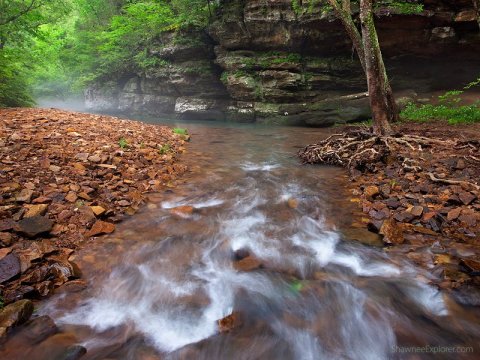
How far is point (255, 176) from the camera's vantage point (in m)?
6.07

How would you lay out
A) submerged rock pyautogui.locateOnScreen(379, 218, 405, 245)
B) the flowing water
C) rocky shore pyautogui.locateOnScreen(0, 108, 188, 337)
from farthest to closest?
submerged rock pyautogui.locateOnScreen(379, 218, 405, 245) < rocky shore pyautogui.locateOnScreen(0, 108, 188, 337) < the flowing water

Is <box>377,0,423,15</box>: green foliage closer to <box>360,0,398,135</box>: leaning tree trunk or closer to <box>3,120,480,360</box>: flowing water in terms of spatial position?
<box>360,0,398,135</box>: leaning tree trunk

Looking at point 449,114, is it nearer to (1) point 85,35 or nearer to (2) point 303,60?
(2) point 303,60

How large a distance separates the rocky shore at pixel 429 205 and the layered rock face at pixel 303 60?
7.25 metres

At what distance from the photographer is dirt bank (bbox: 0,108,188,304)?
2.66m

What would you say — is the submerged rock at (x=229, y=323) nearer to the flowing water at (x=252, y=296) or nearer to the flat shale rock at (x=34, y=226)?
the flowing water at (x=252, y=296)

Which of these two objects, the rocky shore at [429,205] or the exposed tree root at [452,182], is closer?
the rocky shore at [429,205]

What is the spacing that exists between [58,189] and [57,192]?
0.30 feet

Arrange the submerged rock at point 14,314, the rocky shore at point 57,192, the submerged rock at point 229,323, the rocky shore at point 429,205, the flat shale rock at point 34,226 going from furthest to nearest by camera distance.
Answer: the flat shale rock at point 34,226 < the rocky shore at point 429,205 < the rocky shore at point 57,192 < the submerged rock at point 229,323 < the submerged rock at point 14,314

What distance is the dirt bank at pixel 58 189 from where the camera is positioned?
2664 millimetres

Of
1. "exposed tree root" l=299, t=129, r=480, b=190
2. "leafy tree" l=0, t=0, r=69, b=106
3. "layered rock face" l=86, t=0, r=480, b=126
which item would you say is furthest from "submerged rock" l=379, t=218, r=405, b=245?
"leafy tree" l=0, t=0, r=69, b=106

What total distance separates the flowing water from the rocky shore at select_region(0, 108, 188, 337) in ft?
0.74

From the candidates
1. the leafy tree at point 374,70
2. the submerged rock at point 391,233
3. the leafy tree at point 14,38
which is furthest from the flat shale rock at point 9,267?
the leafy tree at point 14,38

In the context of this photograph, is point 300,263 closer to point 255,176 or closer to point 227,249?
point 227,249
